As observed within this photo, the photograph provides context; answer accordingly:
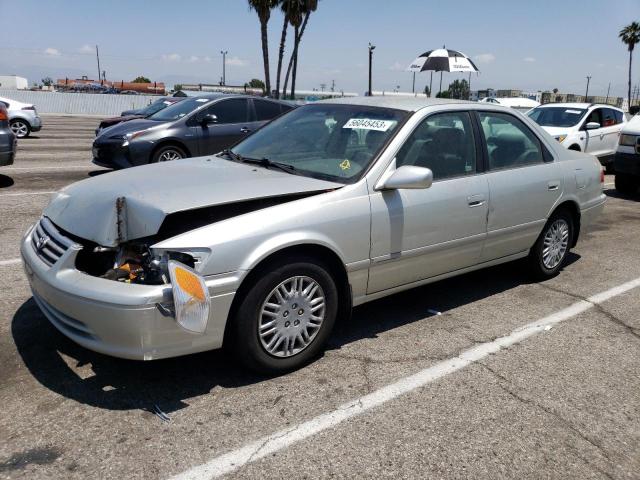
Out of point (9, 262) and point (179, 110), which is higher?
point (179, 110)

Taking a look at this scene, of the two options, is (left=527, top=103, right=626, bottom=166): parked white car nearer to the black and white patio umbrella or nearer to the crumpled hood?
the black and white patio umbrella

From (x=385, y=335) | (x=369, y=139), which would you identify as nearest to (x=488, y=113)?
(x=369, y=139)

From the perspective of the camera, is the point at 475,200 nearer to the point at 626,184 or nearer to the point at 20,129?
the point at 626,184

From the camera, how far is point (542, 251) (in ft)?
16.9

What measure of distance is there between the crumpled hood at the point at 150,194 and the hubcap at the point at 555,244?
2.54 metres

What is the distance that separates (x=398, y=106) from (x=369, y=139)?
45cm

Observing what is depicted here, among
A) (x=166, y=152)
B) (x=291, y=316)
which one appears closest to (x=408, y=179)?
(x=291, y=316)

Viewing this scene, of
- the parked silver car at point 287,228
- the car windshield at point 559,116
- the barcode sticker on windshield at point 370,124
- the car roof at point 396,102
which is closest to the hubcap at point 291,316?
the parked silver car at point 287,228

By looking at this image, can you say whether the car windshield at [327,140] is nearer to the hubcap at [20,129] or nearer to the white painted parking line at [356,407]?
the white painted parking line at [356,407]

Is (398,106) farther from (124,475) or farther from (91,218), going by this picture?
(124,475)

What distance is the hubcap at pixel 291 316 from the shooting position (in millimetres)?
3229

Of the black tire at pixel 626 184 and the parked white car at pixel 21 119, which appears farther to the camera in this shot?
the parked white car at pixel 21 119

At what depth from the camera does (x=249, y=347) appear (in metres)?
3.16

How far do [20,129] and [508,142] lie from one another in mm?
15783
